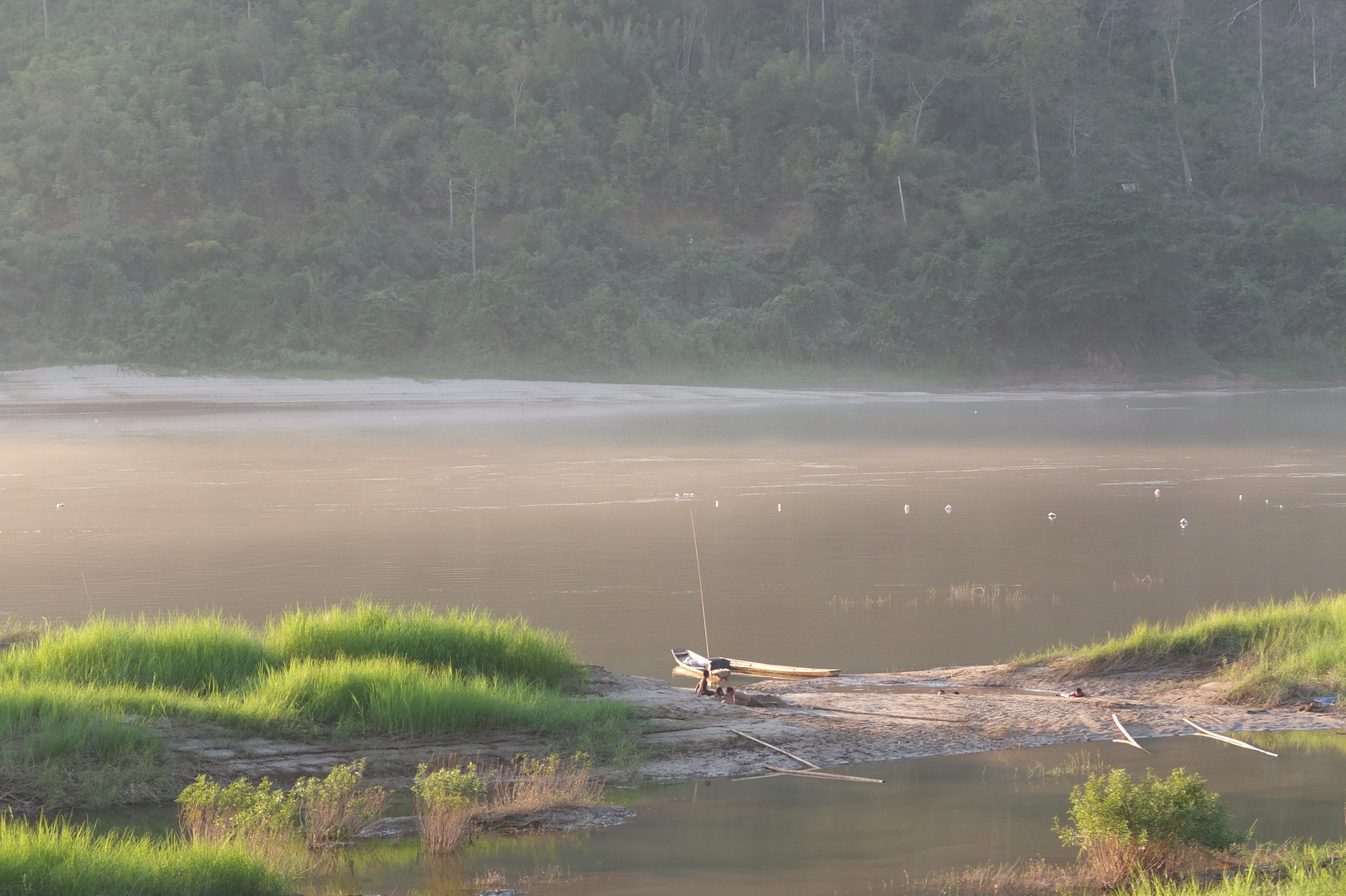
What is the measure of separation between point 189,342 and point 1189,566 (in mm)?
36540

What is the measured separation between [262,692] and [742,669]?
3.91 meters

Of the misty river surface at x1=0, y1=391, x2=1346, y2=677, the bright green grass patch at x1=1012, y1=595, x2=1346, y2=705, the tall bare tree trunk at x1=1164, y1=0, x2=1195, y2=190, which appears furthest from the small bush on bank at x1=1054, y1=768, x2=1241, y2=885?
the tall bare tree trunk at x1=1164, y1=0, x2=1195, y2=190

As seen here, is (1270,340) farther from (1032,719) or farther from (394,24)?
(1032,719)

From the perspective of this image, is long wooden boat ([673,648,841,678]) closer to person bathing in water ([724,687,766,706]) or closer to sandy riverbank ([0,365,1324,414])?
person bathing in water ([724,687,766,706])

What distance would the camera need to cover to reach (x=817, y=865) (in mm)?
6656

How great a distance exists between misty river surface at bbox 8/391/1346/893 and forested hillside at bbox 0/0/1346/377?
17.8 m

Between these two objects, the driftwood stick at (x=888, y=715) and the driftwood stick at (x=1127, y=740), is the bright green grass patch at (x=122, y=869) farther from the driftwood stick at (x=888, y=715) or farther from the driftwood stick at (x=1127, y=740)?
the driftwood stick at (x=1127, y=740)

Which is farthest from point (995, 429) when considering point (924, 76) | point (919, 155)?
point (924, 76)

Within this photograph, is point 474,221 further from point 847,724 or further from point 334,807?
point 334,807

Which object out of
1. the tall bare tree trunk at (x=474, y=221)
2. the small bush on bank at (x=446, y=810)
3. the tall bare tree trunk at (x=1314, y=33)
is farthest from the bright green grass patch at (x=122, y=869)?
the tall bare tree trunk at (x=1314, y=33)

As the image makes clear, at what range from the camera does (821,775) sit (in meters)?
7.84

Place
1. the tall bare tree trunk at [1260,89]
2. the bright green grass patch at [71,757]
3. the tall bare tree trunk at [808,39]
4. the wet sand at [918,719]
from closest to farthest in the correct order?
the bright green grass patch at [71,757]
the wet sand at [918,719]
the tall bare tree trunk at [808,39]
the tall bare tree trunk at [1260,89]

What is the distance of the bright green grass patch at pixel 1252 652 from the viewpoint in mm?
9391

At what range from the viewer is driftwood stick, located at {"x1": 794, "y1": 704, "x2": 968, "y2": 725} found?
8820mm
